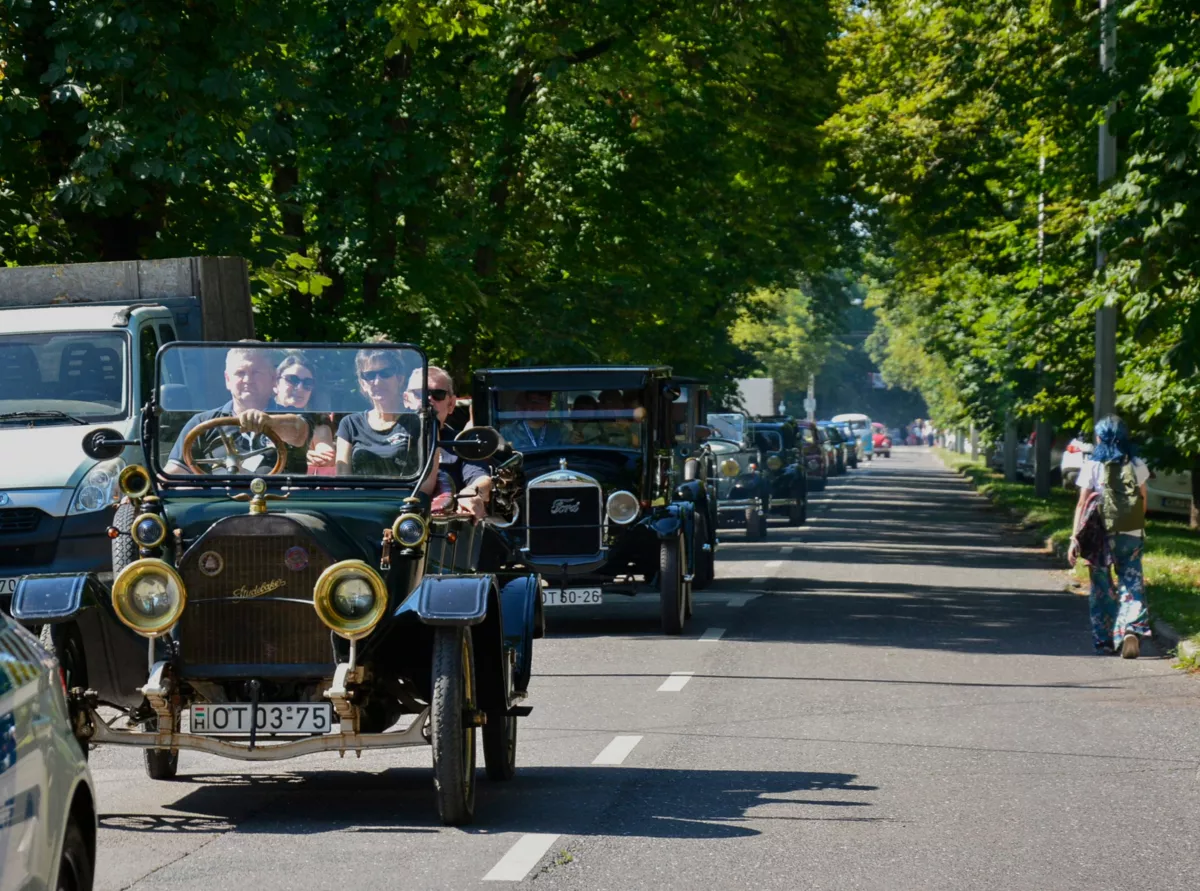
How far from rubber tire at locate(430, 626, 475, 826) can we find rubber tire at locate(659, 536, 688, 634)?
29.0 ft

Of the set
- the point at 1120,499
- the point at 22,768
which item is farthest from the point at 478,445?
the point at 1120,499

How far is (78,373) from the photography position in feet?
49.9

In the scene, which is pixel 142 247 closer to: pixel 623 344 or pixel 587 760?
pixel 587 760

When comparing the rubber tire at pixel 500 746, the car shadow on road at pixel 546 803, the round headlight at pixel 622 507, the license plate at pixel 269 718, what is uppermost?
the round headlight at pixel 622 507

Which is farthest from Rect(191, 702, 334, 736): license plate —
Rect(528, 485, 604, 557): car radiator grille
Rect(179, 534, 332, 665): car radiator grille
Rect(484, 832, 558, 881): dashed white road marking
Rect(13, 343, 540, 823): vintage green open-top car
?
Rect(528, 485, 604, 557): car radiator grille

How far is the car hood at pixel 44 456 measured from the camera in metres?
14.2

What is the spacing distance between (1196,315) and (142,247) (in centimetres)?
1043

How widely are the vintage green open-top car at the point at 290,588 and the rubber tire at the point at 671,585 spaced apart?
7878mm

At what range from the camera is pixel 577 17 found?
25.5 metres

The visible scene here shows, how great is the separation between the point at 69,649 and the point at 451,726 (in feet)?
5.19

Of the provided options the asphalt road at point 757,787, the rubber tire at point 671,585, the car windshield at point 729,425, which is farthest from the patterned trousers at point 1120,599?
the car windshield at point 729,425

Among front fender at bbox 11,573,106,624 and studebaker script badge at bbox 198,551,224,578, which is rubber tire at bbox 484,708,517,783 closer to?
studebaker script badge at bbox 198,551,224,578

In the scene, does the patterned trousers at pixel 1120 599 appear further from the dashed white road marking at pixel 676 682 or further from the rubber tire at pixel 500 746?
the rubber tire at pixel 500 746

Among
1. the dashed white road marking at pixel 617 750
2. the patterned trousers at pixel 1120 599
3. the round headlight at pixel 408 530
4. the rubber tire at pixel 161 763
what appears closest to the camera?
the round headlight at pixel 408 530
